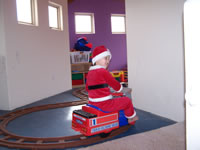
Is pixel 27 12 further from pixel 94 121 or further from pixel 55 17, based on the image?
pixel 94 121

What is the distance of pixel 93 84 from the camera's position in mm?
2613

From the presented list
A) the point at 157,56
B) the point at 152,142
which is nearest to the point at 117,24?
the point at 157,56

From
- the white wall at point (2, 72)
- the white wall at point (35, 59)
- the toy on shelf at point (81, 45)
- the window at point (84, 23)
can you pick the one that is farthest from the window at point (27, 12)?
the window at point (84, 23)

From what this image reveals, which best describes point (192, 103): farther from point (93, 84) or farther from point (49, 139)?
point (49, 139)

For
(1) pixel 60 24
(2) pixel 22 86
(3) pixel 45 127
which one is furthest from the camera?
(1) pixel 60 24

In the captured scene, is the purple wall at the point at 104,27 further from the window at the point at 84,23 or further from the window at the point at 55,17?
the window at the point at 55,17

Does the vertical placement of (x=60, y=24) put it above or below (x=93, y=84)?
above

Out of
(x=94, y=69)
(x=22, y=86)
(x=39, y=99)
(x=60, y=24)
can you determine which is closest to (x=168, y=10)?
(x=94, y=69)

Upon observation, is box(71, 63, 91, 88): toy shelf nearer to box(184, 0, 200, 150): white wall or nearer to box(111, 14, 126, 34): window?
box(111, 14, 126, 34): window

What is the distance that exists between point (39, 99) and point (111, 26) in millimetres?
4380

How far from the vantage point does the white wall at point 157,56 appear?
2816 millimetres

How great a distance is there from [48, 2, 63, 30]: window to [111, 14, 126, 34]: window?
8.98ft

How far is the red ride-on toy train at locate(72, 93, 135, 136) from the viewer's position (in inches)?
96.7

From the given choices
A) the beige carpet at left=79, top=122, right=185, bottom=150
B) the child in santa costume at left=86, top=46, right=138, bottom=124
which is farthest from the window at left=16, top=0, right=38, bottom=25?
the beige carpet at left=79, top=122, right=185, bottom=150
